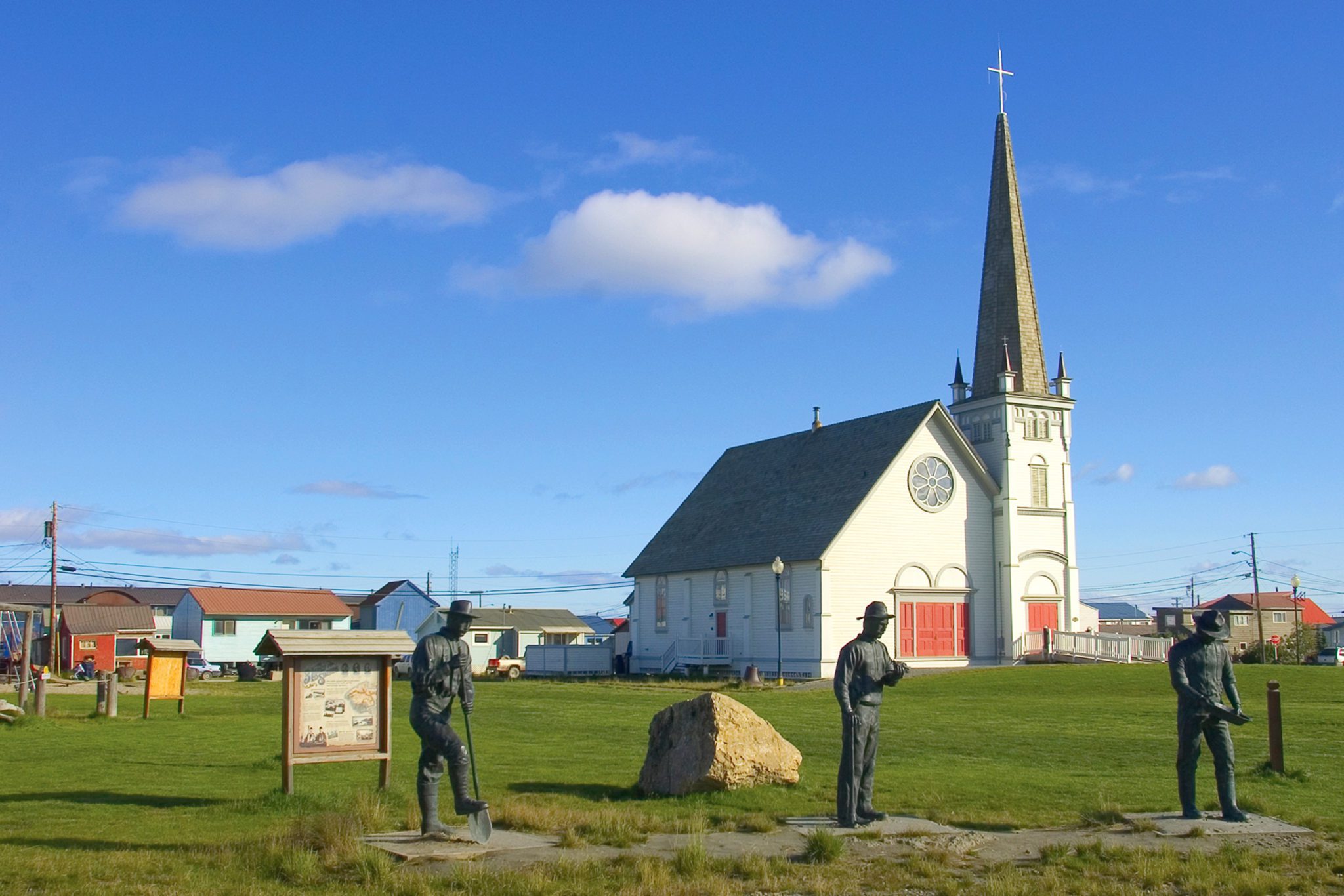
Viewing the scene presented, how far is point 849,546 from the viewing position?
153 ft

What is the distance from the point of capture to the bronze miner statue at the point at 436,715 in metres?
10.9

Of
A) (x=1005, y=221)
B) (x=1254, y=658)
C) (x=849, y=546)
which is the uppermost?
(x=1005, y=221)

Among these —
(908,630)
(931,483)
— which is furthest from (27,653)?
(931,483)

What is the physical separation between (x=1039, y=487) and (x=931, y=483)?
213 inches

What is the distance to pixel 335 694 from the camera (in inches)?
568

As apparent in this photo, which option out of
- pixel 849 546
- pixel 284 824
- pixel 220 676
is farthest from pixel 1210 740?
pixel 220 676

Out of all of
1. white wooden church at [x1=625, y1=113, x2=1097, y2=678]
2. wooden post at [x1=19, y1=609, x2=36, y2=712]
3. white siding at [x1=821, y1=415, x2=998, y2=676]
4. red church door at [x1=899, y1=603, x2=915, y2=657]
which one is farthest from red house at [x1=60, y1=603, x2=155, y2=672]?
wooden post at [x1=19, y1=609, x2=36, y2=712]

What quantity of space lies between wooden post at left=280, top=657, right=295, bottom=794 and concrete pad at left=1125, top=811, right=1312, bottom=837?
848cm

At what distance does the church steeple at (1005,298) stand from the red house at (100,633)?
180ft

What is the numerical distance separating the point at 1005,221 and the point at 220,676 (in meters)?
44.1

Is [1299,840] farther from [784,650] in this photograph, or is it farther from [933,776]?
[784,650]

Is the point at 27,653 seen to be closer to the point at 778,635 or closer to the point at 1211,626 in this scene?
the point at 778,635

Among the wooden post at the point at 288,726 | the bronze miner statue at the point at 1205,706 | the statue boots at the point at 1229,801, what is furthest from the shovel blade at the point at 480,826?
the statue boots at the point at 1229,801

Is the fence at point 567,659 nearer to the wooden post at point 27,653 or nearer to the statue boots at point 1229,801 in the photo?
the wooden post at point 27,653
